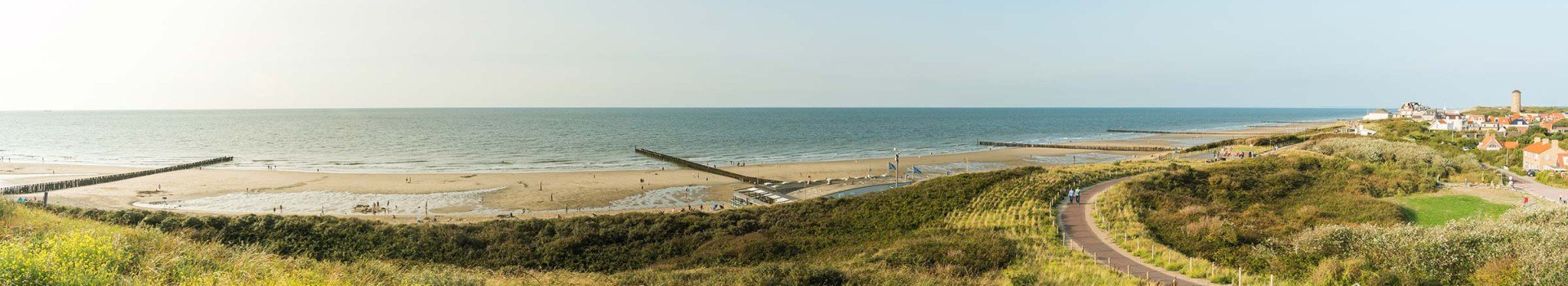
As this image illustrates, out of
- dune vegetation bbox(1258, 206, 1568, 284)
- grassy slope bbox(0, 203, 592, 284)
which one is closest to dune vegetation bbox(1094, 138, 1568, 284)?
dune vegetation bbox(1258, 206, 1568, 284)

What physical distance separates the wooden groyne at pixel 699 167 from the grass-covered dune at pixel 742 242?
20271 mm

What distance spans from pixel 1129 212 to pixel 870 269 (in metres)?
14.5

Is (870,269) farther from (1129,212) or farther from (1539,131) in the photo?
(1539,131)

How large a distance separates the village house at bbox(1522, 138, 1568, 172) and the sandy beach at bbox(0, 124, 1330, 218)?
122ft

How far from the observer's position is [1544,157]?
139 ft

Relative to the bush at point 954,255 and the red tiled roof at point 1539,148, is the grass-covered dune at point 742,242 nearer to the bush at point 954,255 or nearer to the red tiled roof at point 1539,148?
the bush at point 954,255

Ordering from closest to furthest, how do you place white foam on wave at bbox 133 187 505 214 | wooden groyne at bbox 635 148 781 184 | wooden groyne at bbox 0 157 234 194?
1. white foam on wave at bbox 133 187 505 214
2. wooden groyne at bbox 0 157 234 194
3. wooden groyne at bbox 635 148 781 184

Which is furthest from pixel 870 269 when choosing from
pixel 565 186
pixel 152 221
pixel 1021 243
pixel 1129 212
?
pixel 565 186

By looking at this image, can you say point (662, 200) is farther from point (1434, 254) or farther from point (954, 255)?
point (1434, 254)

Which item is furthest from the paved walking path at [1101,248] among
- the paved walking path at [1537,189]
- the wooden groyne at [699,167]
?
the wooden groyne at [699,167]

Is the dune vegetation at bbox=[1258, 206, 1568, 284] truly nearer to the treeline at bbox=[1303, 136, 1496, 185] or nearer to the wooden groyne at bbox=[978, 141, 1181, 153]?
the treeline at bbox=[1303, 136, 1496, 185]

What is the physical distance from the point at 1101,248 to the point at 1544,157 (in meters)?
45.1

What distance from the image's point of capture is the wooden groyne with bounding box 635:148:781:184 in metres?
54.8

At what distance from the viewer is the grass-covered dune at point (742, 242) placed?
17.5 meters
